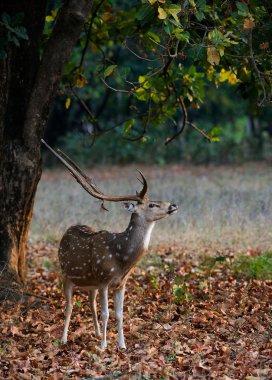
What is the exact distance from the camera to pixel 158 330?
347 inches

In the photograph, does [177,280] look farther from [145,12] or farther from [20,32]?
[20,32]

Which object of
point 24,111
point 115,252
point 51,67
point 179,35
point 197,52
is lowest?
point 115,252

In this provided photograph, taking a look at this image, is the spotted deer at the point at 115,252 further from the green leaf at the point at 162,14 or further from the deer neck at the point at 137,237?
the green leaf at the point at 162,14

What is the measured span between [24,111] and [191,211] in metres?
6.71

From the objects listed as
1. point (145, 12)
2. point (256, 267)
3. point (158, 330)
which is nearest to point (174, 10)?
point (145, 12)

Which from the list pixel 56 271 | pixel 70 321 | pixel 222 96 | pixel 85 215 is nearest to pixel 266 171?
pixel 222 96

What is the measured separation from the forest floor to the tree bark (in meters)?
0.83

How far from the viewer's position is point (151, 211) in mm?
8477

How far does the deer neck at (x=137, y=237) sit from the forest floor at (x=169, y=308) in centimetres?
88

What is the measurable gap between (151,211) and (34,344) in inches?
69.7

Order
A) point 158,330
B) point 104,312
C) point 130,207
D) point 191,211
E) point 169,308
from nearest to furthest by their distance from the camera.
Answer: point 104,312 < point 130,207 < point 158,330 < point 169,308 < point 191,211

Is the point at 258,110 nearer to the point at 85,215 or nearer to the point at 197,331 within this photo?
the point at 197,331

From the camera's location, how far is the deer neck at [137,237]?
27.8ft

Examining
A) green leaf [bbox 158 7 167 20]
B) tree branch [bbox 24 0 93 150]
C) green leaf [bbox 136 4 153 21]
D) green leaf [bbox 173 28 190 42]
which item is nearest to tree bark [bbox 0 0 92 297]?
tree branch [bbox 24 0 93 150]
